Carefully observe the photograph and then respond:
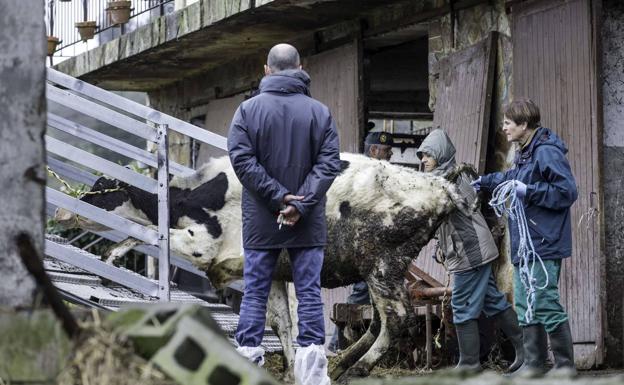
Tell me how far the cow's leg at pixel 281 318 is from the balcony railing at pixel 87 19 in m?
8.87

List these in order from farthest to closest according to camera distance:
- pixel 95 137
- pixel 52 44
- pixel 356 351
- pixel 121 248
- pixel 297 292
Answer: pixel 52 44 < pixel 95 137 < pixel 121 248 < pixel 356 351 < pixel 297 292

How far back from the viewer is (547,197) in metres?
8.82

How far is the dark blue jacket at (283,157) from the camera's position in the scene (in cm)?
818

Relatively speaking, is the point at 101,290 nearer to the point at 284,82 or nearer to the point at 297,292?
the point at 297,292

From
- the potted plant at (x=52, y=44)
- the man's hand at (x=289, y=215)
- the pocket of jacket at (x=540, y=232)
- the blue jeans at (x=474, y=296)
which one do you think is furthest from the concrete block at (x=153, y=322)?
the potted plant at (x=52, y=44)

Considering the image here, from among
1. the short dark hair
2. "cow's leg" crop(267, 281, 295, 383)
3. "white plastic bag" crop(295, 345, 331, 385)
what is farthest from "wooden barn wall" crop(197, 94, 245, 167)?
"white plastic bag" crop(295, 345, 331, 385)

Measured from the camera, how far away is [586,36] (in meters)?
11.4

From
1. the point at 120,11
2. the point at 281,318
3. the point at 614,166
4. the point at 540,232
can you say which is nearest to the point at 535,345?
the point at 540,232

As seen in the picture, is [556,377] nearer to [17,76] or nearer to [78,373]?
[78,373]

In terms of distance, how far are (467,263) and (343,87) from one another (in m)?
5.16

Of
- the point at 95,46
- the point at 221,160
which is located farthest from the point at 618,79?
the point at 95,46

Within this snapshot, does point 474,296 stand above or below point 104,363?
below

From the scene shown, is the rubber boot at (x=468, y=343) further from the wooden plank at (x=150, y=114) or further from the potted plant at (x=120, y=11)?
the potted plant at (x=120, y=11)

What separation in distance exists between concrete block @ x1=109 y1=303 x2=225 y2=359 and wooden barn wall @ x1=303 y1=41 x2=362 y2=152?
34.3 ft
